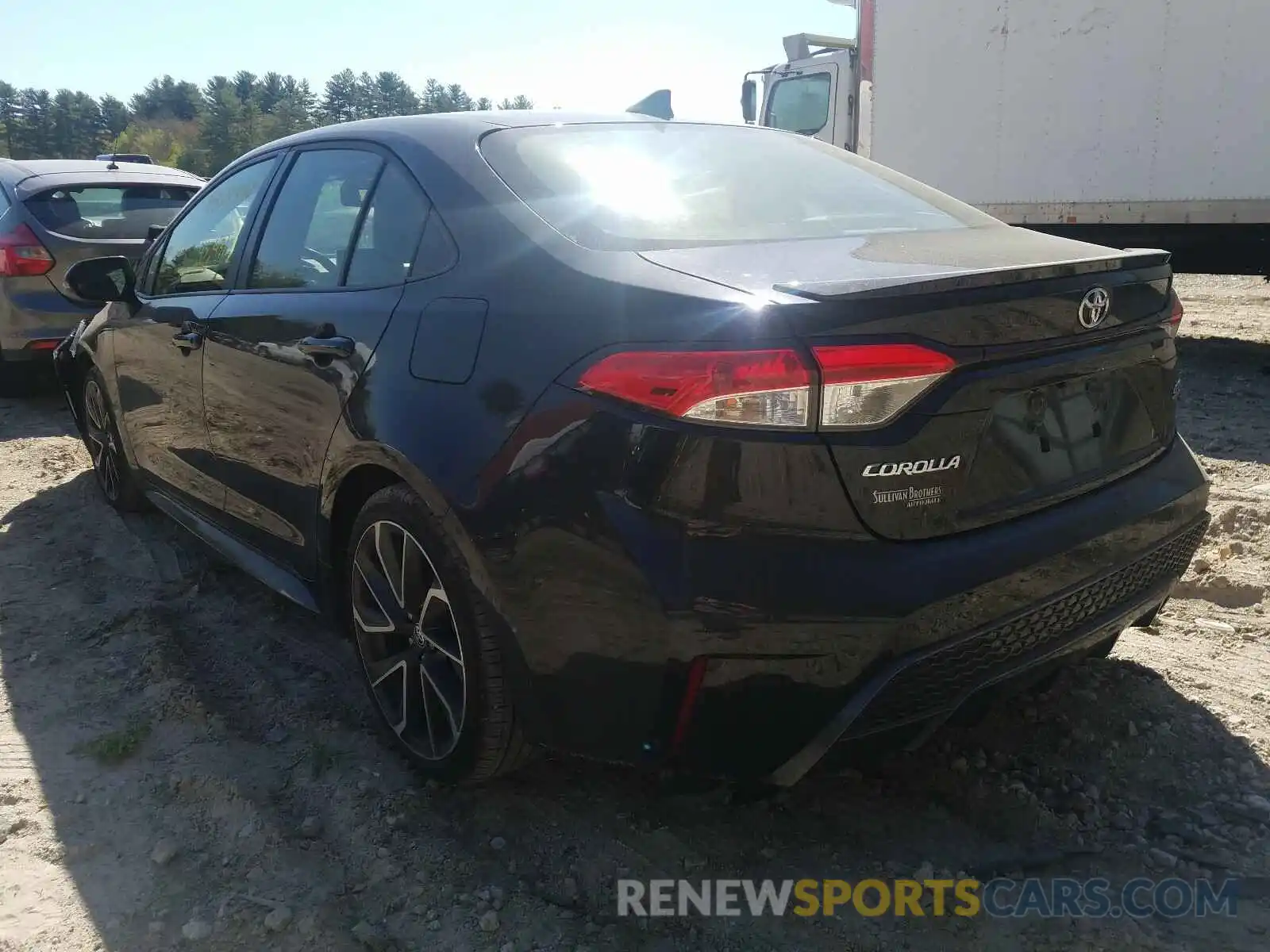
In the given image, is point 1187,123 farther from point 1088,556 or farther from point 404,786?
point 404,786

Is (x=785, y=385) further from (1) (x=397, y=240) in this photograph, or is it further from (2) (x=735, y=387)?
(1) (x=397, y=240)

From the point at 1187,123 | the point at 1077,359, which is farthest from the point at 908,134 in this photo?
the point at 1077,359

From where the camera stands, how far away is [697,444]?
1.81 m

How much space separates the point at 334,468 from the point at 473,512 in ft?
2.21

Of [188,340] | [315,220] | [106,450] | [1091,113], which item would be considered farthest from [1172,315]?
[1091,113]

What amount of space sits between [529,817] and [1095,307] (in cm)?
177

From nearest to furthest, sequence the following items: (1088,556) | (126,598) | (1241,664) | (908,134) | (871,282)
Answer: (871,282), (1088,556), (1241,664), (126,598), (908,134)

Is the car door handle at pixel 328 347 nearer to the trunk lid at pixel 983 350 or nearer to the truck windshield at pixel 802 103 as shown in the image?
the trunk lid at pixel 983 350

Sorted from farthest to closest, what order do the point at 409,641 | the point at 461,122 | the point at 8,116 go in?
1. the point at 8,116
2. the point at 461,122
3. the point at 409,641

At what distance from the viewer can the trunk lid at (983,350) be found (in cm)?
185

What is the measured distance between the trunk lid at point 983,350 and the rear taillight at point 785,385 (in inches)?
1.1

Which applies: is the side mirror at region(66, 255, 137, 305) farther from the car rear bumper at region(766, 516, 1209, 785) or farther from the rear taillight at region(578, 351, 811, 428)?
the car rear bumper at region(766, 516, 1209, 785)

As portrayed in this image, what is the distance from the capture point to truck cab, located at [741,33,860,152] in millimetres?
10586

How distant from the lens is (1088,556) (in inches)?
83.6
